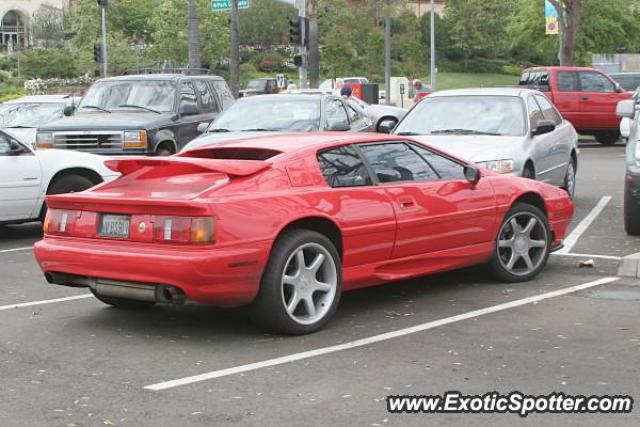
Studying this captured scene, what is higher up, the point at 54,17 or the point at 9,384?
the point at 54,17

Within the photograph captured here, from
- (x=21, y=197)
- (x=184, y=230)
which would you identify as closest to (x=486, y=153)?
(x=21, y=197)

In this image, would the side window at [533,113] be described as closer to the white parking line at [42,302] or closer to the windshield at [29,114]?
the white parking line at [42,302]

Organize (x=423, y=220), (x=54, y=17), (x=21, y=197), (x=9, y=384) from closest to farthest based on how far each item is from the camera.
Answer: (x=9, y=384) < (x=423, y=220) < (x=21, y=197) < (x=54, y=17)

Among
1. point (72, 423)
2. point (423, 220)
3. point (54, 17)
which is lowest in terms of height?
point (72, 423)

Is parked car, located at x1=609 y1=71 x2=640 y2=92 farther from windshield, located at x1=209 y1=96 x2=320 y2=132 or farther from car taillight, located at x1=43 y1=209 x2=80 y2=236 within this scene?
car taillight, located at x1=43 y1=209 x2=80 y2=236

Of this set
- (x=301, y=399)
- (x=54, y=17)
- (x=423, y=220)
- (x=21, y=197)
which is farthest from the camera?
(x=54, y=17)

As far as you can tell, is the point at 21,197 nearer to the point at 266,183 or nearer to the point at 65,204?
the point at 65,204

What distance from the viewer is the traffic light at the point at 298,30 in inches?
1210

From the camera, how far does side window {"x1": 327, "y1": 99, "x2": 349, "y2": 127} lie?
15195 mm

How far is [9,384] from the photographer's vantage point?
6.19 m

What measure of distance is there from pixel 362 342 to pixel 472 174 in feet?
7.19

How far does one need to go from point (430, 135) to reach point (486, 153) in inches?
42.9

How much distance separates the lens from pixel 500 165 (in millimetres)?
12328

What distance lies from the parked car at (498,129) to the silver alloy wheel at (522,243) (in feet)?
9.63
